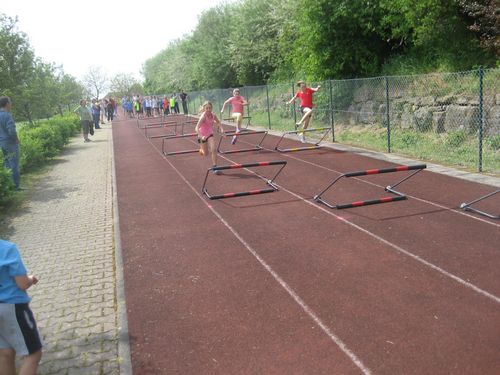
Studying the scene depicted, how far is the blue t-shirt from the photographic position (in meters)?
3.20

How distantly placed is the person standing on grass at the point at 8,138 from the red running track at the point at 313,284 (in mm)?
3826

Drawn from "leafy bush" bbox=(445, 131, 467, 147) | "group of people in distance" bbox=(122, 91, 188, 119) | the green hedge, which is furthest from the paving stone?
"group of people in distance" bbox=(122, 91, 188, 119)

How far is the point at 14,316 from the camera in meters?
3.24

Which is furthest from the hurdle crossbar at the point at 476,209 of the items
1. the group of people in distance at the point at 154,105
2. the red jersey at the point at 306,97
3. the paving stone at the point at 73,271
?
the group of people in distance at the point at 154,105

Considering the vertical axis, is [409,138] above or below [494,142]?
below

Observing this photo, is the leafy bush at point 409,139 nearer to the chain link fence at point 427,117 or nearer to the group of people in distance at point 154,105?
the chain link fence at point 427,117

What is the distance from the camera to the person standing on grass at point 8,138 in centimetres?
1075

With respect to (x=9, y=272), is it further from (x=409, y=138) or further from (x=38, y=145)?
(x=38, y=145)

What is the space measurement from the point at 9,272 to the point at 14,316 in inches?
11.9

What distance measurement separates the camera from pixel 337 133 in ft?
58.4

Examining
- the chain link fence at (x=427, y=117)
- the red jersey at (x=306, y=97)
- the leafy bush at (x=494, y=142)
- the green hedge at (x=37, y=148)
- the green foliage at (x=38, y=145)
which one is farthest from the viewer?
the red jersey at (x=306, y=97)

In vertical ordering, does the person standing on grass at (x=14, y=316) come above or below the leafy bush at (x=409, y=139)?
above

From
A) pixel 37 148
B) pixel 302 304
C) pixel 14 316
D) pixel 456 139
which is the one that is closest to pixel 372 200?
pixel 302 304

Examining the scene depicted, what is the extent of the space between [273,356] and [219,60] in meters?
35.4
